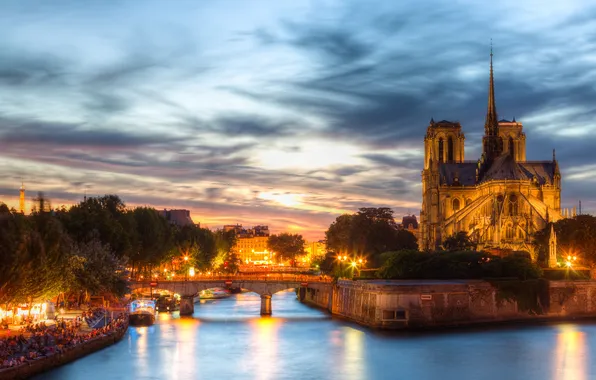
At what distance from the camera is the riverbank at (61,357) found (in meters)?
42.5

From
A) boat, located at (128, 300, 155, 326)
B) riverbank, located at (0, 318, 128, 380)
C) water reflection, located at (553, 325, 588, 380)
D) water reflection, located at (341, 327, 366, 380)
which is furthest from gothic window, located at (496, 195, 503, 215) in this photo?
riverbank, located at (0, 318, 128, 380)

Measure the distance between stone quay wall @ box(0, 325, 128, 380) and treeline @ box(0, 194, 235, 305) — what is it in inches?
201

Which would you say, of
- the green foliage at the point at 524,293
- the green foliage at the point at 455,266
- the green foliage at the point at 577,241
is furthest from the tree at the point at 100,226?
the green foliage at the point at 577,241

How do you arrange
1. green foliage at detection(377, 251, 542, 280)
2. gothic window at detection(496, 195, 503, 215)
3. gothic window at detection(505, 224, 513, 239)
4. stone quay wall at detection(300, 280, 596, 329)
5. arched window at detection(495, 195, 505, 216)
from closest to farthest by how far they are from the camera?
1. stone quay wall at detection(300, 280, 596, 329)
2. green foliage at detection(377, 251, 542, 280)
3. gothic window at detection(505, 224, 513, 239)
4. arched window at detection(495, 195, 505, 216)
5. gothic window at detection(496, 195, 503, 215)

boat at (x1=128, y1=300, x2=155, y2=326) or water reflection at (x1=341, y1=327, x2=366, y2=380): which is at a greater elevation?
boat at (x1=128, y1=300, x2=155, y2=326)

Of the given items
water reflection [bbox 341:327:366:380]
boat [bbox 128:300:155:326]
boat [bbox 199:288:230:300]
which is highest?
boat [bbox 199:288:230:300]

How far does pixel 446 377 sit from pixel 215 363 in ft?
47.6

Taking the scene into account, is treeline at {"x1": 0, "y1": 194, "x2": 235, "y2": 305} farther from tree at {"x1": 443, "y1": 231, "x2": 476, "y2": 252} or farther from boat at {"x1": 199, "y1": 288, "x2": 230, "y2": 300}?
tree at {"x1": 443, "y1": 231, "x2": 476, "y2": 252}

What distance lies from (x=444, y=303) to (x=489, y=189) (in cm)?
6930

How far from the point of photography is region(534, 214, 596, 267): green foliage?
301ft

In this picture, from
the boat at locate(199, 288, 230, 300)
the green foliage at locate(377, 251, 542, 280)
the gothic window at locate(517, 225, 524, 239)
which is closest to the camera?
the green foliage at locate(377, 251, 542, 280)

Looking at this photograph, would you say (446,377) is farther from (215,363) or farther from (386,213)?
(386,213)

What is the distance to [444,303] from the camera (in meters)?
69.3

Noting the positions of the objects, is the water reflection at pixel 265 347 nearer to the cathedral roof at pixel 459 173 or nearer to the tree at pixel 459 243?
the tree at pixel 459 243
